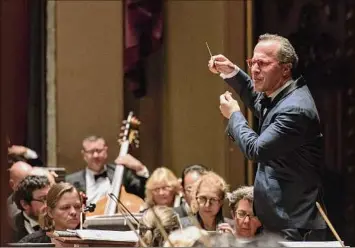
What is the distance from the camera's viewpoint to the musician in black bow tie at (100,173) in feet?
20.3

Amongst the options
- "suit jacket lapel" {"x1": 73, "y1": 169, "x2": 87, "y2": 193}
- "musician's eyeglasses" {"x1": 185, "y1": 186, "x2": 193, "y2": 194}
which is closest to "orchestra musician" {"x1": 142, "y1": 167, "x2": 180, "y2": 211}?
"musician's eyeglasses" {"x1": 185, "y1": 186, "x2": 193, "y2": 194}

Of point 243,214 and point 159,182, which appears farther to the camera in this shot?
point 159,182

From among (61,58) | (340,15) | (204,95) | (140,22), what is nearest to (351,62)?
(340,15)

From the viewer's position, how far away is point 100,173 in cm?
643

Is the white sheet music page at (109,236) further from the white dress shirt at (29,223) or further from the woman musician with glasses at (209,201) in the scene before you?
the white dress shirt at (29,223)

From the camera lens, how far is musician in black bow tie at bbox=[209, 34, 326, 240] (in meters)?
3.71

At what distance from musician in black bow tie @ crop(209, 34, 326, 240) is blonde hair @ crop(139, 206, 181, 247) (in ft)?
1.13

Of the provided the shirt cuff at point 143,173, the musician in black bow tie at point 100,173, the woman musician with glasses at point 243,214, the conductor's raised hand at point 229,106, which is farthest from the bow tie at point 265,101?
the shirt cuff at point 143,173

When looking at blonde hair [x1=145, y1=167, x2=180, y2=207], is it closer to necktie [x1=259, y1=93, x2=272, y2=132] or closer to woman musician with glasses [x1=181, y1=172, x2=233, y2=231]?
woman musician with glasses [x1=181, y1=172, x2=233, y2=231]

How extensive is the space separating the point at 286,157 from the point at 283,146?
0.06 meters

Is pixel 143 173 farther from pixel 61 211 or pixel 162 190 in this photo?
pixel 61 211

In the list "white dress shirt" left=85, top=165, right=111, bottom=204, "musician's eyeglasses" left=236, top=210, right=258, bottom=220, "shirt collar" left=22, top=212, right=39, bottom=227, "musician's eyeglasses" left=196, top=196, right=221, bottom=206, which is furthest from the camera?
"white dress shirt" left=85, top=165, right=111, bottom=204

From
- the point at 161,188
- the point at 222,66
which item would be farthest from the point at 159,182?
the point at 222,66

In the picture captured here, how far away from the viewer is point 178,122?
6.82 meters
